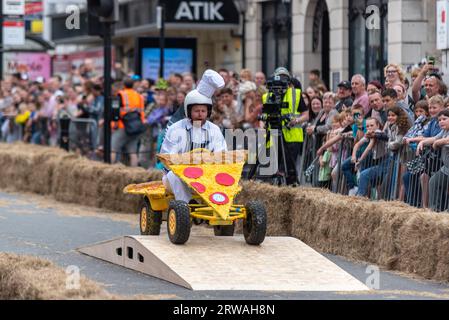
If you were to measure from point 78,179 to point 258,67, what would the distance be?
12799mm

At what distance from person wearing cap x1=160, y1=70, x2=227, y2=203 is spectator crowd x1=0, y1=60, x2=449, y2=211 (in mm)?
1971

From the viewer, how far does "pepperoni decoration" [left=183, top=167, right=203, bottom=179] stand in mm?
14383

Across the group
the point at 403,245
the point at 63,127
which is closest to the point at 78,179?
the point at 63,127

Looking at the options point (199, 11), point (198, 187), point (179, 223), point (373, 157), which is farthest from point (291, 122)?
point (199, 11)

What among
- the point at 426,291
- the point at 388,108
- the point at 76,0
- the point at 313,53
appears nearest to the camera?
the point at 426,291

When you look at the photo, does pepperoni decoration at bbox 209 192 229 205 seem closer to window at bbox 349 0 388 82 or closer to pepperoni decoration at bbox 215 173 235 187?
pepperoni decoration at bbox 215 173 235 187

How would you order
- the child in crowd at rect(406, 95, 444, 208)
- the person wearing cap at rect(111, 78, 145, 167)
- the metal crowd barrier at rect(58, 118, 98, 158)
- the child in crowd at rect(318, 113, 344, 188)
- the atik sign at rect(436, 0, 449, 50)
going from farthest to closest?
the metal crowd barrier at rect(58, 118, 98, 158) → the person wearing cap at rect(111, 78, 145, 167) → the atik sign at rect(436, 0, 449, 50) → the child in crowd at rect(318, 113, 344, 188) → the child in crowd at rect(406, 95, 444, 208)

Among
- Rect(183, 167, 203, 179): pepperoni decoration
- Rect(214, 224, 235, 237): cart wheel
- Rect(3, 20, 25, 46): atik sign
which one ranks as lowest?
Rect(214, 224, 235, 237): cart wheel

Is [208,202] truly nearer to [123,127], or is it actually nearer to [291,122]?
[291,122]

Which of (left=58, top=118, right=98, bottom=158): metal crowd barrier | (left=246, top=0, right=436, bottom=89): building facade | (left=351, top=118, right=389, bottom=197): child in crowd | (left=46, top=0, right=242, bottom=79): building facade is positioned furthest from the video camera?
(left=46, top=0, right=242, bottom=79): building facade

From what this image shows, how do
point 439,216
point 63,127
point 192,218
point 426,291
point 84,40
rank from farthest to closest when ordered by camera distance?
point 84,40 < point 63,127 < point 192,218 < point 439,216 < point 426,291

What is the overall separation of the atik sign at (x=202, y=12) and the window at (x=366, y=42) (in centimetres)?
654
